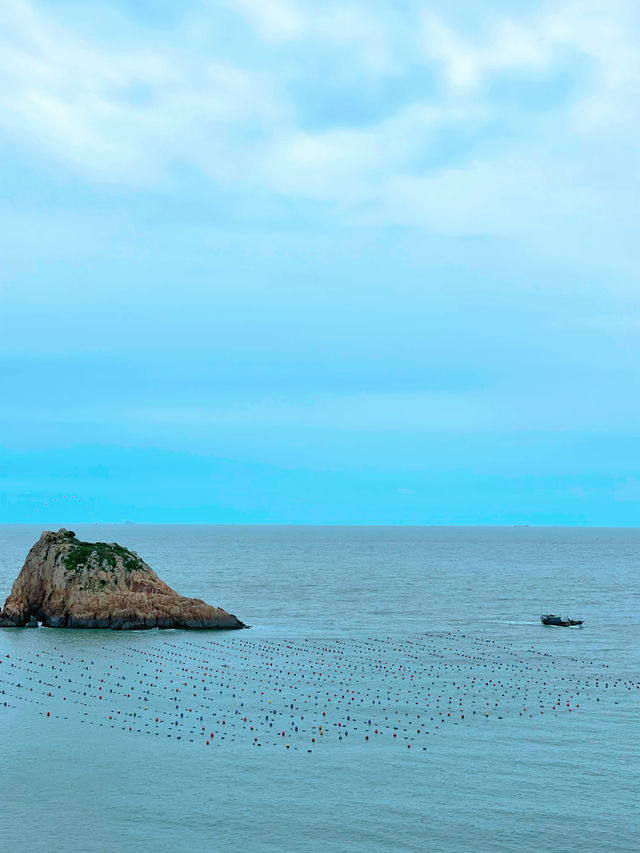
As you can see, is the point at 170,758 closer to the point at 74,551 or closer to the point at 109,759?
the point at 109,759

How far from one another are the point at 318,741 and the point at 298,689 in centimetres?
1796

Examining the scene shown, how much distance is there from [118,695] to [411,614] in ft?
244

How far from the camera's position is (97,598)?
422 ft

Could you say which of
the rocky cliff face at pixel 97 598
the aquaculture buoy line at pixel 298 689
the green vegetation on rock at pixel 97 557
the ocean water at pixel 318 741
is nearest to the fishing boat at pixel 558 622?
the ocean water at pixel 318 741

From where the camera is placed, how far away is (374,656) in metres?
108

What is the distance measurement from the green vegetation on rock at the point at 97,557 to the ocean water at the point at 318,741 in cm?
1209

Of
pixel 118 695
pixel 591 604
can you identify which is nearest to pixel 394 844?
pixel 118 695

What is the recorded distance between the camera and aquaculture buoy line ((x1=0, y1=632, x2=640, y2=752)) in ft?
249

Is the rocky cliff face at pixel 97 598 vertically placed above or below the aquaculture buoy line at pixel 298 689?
above

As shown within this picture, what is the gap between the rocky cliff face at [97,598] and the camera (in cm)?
12762

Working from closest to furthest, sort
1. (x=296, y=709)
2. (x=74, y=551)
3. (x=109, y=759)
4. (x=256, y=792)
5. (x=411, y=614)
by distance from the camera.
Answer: (x=256, y=792) < (x=109, y=759) < (x=296, y=709) < (x=74, y=551) < (x=411, y=614)

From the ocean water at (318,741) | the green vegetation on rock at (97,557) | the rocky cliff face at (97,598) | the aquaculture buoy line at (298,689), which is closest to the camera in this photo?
the ocean water at (318,741)

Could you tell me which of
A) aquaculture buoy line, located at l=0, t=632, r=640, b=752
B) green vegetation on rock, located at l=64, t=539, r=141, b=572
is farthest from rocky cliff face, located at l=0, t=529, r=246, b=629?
aquaculture buoy line, located at l=0, t=632, r=640, b=752

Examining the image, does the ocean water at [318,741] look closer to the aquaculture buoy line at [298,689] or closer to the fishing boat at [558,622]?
the aquaculture buoy line at [298,689]
